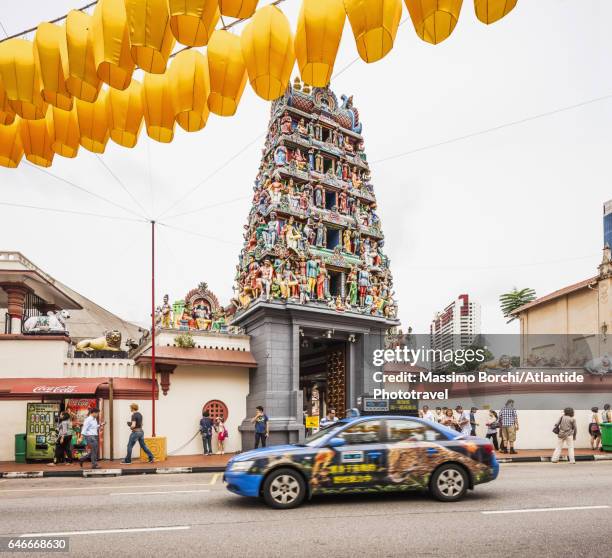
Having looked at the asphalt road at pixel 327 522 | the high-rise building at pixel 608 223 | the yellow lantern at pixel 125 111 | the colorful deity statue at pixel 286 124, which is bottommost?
the asphalt road at pixel 327 522

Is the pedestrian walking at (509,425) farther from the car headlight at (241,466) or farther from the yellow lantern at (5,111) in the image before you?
the yellow lantern at (5,111)

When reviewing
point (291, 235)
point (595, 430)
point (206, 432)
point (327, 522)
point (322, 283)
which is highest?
point (291, 235)

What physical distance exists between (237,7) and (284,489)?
690 cm

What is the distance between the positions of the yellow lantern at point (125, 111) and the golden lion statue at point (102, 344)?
1569 cm

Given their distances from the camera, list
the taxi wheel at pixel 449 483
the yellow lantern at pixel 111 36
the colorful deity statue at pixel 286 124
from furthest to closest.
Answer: the colorful deity statue at pixel 286 124
the taxi wheel at pixel 449 483
the yellow lantern at pixel 111 36

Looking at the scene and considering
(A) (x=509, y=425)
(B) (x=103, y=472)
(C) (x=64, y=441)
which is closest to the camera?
(B) (x=103, y=472)

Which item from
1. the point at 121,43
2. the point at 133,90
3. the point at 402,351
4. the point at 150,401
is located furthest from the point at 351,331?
the point at 121,43

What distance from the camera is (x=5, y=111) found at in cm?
826

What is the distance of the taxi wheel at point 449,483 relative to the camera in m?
9.48

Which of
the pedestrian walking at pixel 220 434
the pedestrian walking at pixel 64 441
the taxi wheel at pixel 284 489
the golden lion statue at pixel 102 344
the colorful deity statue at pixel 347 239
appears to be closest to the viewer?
the taxi wheel at pixel 284 489

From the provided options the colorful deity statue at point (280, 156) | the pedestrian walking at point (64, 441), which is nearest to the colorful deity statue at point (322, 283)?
the colorful deity statue at point (280, 156)

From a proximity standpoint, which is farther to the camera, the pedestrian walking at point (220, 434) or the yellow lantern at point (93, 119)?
the pedestrian walking at point (220, 434)

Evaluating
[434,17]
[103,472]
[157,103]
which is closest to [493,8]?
[434,17]

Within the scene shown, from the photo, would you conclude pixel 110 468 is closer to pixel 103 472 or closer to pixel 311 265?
pixel 103 472
